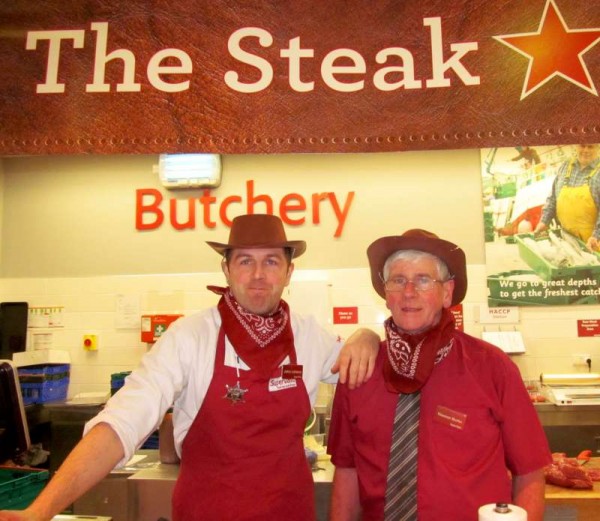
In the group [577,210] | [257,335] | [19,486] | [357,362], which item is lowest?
[19,486]

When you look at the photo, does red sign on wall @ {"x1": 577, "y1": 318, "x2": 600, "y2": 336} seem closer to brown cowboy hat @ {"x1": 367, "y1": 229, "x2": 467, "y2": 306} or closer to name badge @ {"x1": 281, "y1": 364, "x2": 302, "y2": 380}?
brown cowboy hat @ {"x1": 367, "y1": 229, "x2": 467, "y2": 306}

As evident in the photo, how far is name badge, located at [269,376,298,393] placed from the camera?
2.24 metres

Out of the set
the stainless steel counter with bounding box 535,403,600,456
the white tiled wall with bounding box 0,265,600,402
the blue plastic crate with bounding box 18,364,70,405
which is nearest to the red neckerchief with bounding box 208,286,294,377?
the white tiled wall with bounding box 0,265,600,402

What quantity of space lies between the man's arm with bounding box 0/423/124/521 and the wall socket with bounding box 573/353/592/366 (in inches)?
197

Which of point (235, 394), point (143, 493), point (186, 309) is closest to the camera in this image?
point (235, 394)

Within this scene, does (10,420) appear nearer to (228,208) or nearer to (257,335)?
(257,335)

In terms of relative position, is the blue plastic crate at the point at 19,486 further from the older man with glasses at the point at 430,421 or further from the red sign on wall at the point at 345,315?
the red sign on wall at the point at 345,315

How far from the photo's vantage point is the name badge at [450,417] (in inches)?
71.8

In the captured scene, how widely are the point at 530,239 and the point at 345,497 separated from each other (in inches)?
168

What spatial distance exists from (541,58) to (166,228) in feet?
16.4

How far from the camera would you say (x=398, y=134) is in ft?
4.96

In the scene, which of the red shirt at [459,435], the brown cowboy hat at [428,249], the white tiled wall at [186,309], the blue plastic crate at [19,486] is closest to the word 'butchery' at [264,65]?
the brown cowboy hat at [428,249]

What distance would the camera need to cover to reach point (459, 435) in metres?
1.81

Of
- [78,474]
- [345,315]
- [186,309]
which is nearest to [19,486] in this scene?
[78,474]
